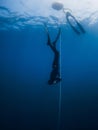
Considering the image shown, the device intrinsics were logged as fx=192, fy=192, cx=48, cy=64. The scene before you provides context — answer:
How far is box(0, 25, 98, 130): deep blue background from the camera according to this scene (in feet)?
72.4

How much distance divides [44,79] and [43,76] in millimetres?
689

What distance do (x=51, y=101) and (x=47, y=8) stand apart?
21.7 meters

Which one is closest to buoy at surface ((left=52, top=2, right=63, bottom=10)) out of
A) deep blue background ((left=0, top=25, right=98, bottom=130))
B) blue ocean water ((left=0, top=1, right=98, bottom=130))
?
Result: blue ocean water ((left=0, top=1, right=98, bottom=130))

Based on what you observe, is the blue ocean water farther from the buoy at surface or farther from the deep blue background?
the buoy at surface

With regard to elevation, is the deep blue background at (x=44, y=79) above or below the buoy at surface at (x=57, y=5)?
below

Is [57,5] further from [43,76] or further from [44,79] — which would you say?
[44,79]

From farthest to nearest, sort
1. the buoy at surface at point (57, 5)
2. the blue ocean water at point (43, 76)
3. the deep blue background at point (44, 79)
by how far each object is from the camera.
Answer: the deep blue background at point (44, 79), the blue ocean water at point (43, 76), the buoy at surface at point (57, 5)

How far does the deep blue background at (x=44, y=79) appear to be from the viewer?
72.4 ft

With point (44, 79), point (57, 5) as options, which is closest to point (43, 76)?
point (44, 79)

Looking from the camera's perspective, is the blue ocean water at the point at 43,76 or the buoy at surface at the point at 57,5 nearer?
the buoy at surface at the point at 57,5

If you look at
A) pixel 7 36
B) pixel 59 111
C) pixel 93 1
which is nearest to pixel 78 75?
pixel 59 111

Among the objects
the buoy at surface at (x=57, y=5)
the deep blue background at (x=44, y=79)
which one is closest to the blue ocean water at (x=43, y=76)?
the deep blue background at (x=44, y=79)

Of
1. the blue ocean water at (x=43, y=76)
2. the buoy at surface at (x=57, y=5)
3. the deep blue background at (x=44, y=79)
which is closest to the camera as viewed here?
the buoy at surface at (x=57, y=5)

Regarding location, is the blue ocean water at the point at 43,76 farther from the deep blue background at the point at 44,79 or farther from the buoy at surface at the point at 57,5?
the buoy at surface at the point at 57,5
